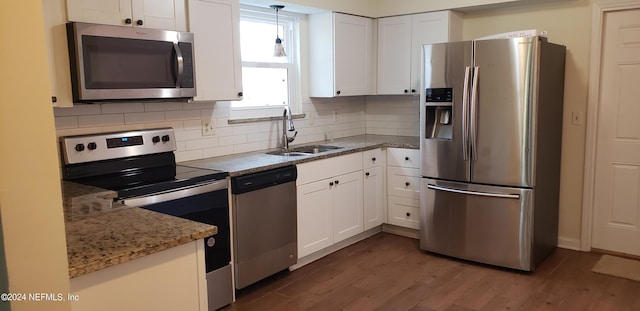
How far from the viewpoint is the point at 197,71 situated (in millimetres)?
3246

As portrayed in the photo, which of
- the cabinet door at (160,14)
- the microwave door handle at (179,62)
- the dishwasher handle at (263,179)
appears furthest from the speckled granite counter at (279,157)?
the cabinet door at (160,14)

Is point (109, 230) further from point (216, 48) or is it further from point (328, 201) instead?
point (328, 201)

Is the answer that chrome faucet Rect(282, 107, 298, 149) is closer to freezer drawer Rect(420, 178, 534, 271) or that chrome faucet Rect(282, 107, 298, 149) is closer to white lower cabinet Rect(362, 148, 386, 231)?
white lower cabinet Rect(362, 148, 386, 231)

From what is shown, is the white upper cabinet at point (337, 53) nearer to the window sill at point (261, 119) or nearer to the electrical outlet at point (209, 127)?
the window sill at point (261, 119)

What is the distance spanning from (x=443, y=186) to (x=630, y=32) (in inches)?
71.9

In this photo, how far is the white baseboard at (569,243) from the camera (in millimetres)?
4098

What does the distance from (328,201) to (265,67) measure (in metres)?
1.26

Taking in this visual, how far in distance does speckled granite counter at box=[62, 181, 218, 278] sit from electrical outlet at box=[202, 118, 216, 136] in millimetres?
1591

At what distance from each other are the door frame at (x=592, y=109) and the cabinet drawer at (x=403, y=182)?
1.35 m

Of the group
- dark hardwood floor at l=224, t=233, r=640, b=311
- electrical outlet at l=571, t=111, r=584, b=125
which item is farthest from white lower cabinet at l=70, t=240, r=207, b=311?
electrical outlet at l=571, t=111, r=584, b=125

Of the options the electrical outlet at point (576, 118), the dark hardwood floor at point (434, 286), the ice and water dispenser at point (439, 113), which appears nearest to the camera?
the dark hardwood floor at point (434, 286)

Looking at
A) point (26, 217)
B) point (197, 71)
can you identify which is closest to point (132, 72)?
point (197, 71)

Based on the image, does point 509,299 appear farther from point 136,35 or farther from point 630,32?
point 136,35

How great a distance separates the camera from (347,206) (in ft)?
13.6
